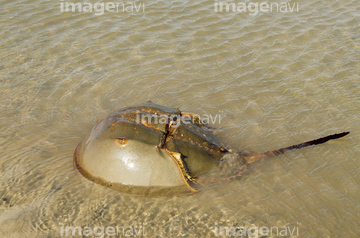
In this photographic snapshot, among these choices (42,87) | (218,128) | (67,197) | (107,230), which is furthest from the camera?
(42,87)

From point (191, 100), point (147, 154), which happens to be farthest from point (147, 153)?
point (191, 100)

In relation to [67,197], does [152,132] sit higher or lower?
higher

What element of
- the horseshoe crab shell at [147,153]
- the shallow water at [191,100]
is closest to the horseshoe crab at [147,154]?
the horseshoe crab shell at [147,153]

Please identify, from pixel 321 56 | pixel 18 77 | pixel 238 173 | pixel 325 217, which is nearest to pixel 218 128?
pixel 238 173

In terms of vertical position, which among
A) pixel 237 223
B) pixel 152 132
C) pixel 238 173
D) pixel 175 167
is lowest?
pixel 237 223

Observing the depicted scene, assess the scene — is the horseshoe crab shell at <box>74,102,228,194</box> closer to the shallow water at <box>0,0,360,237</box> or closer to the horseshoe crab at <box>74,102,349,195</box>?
the horseshoe crab at <box>74,102,349,195</box>

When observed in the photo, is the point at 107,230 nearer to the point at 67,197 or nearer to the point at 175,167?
the point at 67,197
